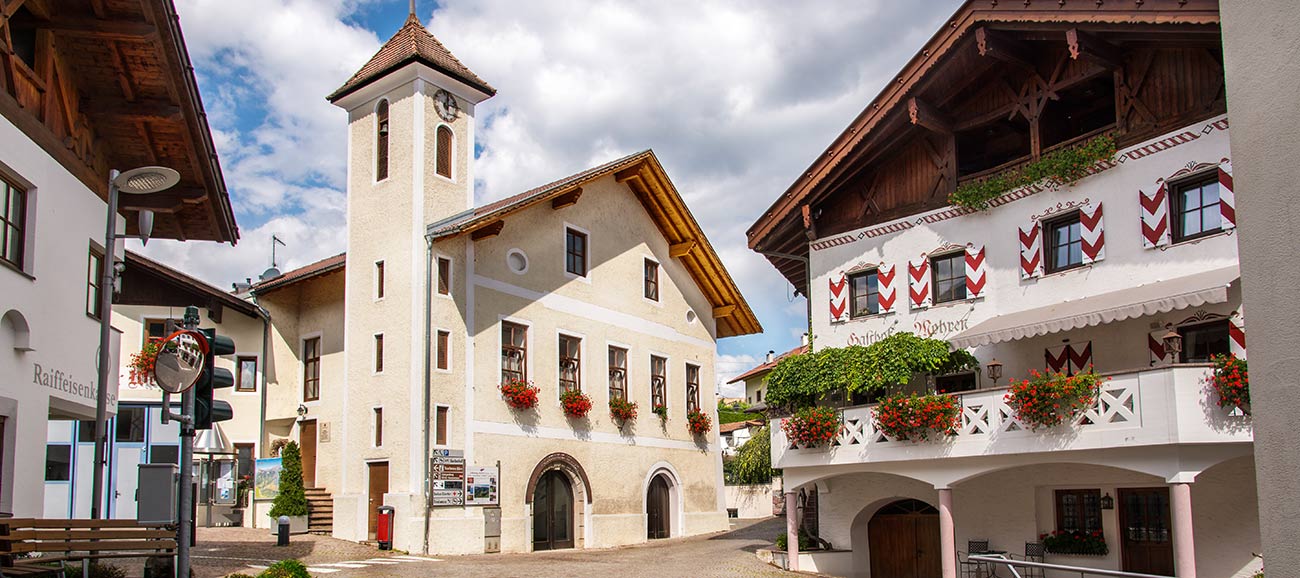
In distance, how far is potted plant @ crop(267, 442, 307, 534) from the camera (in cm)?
2355

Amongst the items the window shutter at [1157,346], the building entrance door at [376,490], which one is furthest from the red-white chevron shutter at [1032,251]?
the building entrance door at [376,490]

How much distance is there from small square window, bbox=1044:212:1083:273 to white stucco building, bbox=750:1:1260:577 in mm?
32

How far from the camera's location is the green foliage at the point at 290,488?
23547mm

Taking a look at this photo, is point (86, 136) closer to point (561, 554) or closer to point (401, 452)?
point (401, 452)

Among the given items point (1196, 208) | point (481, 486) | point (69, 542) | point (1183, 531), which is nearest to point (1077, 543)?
point (1183, 531)

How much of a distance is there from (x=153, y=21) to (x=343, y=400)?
12556 millimetres

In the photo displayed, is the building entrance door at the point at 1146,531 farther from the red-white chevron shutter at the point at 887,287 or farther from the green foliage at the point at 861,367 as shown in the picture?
the red-white chevron shutter at the point at 887,287

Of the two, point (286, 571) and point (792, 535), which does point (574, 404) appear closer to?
point (792, 535)

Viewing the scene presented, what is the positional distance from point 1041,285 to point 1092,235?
1208 mm

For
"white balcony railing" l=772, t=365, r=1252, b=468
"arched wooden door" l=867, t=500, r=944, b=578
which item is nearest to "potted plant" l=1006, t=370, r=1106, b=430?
"white balcony railing" l=772, t=365, r=1252, b=468

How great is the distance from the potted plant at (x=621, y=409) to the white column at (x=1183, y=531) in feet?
48.2

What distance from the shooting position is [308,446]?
26172 mm

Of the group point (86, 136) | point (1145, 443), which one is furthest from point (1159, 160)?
point (86, 136)

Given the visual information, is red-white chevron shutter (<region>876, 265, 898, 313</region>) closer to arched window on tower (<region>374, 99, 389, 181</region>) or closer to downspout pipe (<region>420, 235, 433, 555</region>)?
downspout pipe (<region>420, 235, 433, 555</region>)
